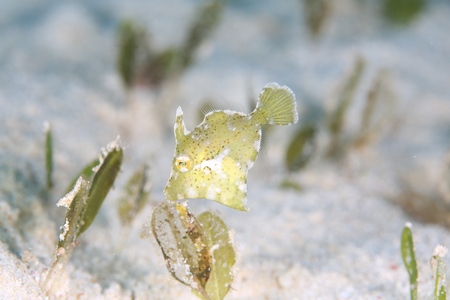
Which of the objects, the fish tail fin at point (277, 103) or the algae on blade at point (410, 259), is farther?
the algae on blade at point (410, 259)

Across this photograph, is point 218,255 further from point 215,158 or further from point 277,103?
point 277,103

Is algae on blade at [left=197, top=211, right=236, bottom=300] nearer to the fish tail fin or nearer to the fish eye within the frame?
the fish eye

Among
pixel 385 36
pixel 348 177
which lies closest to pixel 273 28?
pixel 385 36

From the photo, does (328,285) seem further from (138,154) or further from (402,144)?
(402,144)

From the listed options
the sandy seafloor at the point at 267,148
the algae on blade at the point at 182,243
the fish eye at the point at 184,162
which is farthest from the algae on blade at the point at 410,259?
the fish eye at the point at 184,162

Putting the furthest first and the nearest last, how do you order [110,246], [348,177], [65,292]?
[348,177] < [110,246] < [65,292]

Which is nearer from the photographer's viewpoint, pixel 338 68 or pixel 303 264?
pixel 303 264

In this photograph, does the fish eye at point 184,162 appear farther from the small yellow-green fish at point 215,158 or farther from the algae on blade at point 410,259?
the algae on blade at point 410,259

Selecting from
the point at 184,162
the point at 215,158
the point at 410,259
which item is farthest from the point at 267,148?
the point at 410,259
